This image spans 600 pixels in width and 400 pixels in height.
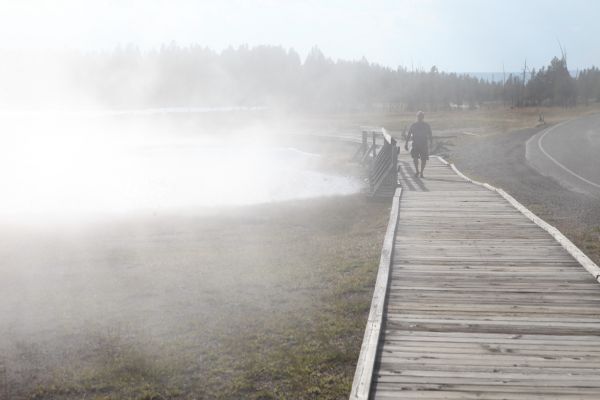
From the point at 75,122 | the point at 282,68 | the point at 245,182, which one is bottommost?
the point at 245,182

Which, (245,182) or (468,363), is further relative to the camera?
(245,182)

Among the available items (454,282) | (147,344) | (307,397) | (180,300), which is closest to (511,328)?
(454,282)

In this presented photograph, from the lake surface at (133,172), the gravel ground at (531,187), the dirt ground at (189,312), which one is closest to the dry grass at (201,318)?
the dirt ground at (189,312)

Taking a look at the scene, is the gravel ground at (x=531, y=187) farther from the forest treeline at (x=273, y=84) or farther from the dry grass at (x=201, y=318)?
the forest treeline at (x=273, y=84)

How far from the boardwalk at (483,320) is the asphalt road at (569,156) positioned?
9.10 m

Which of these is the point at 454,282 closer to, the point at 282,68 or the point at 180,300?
the point at 180,300

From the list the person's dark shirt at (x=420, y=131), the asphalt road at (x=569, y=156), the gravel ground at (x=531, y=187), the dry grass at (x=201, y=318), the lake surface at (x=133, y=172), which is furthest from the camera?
the lake surface at (x=133, y=172)

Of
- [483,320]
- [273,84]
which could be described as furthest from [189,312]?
[273,84]

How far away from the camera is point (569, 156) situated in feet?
88.0

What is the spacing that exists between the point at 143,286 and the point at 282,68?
289 ft

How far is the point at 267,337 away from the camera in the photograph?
24.3 ft

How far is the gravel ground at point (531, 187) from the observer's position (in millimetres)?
11580

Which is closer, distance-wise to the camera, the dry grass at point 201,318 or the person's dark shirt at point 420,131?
the dry grass at point 201,318

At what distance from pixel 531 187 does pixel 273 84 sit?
73.6 metres
